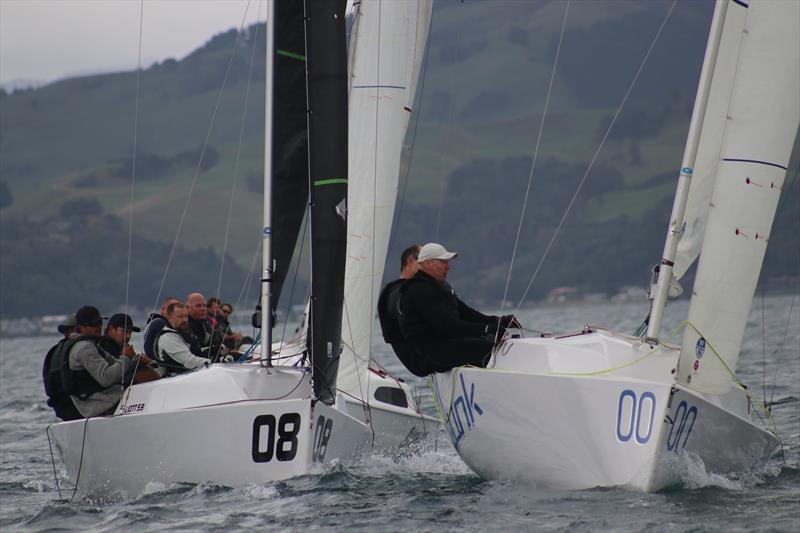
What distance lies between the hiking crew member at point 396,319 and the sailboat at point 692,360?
853mm

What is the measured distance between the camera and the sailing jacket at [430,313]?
7.91 m

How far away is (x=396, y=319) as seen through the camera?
8281 mm

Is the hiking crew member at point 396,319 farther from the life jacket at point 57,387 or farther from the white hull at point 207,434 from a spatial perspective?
the life jacket at point 57,387

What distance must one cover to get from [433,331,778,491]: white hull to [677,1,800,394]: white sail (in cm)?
26

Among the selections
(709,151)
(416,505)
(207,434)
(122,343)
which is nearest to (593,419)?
(416,505)

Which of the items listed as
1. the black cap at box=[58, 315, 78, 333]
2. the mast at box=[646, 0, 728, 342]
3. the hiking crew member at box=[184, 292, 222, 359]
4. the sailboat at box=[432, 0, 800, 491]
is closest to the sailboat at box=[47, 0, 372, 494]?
the black cap at box=[58, 315, 78, 333]

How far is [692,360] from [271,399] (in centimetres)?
252

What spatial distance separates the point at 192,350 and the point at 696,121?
14.1 feet

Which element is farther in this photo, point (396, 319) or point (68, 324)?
point (68, 324)

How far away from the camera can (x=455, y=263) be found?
111188mm

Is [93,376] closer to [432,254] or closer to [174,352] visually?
[174,352]

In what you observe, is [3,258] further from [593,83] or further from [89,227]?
[593,83]

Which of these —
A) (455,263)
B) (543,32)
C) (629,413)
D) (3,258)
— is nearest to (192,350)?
(629,413)

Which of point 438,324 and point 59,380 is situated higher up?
point 438,324
